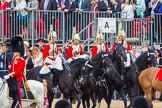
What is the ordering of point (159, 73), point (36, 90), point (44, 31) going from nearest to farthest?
1. point (36, 90)
2. point (159, 73)
3. point (44, 31)

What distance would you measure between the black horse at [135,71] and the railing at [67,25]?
145 inches

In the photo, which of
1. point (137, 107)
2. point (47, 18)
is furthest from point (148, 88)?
point (137, 107)

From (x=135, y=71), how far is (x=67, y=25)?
179 inches

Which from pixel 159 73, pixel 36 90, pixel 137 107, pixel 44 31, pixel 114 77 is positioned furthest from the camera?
pixel 44 31

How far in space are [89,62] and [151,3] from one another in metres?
6.27

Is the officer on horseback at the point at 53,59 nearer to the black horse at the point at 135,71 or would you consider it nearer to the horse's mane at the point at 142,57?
the black horse at the point at 135,71

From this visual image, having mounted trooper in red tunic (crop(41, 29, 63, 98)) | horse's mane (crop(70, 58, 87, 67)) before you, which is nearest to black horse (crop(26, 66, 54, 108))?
mounted trooper in red tunic (crop(41, 29, 63, 98))

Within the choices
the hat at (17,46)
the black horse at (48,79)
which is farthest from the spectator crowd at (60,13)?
the hat at (17,46)

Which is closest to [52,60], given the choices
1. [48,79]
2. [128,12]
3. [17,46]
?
[48,79]

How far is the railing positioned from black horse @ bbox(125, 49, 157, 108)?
369 centimetres

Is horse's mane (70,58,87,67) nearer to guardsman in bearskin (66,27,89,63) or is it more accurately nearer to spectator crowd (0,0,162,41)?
guardsman in bearskin (66,27,89,63)

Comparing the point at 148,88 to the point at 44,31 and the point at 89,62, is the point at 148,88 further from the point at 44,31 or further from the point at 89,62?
the point at 44,31

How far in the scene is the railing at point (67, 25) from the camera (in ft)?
103

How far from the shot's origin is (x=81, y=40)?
105 ft
